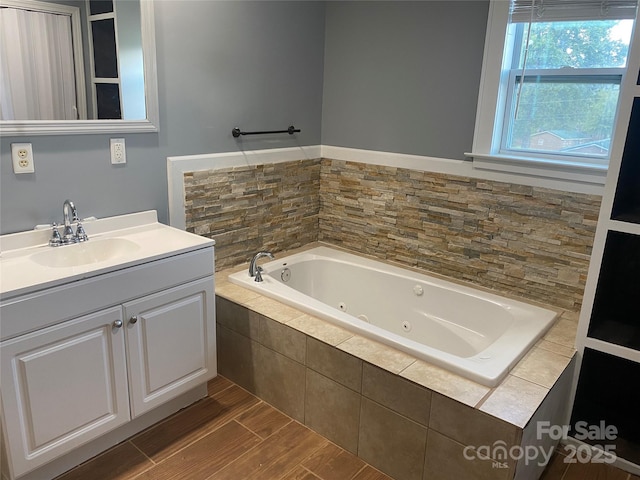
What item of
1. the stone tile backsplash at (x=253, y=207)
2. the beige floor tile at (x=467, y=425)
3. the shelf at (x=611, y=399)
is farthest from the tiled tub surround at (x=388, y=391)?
the stone tile backsplash at (x=253, y=207)

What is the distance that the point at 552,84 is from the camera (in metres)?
2.45

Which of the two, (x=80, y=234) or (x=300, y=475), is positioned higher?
(x=80, y=234)

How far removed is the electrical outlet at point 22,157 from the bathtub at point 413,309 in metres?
1.11

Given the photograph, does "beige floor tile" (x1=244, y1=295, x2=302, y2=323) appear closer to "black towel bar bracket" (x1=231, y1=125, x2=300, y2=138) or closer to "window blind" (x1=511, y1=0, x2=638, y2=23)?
"black towel bar bracket" (x1=231, y1=125, x2=300, y2=138)

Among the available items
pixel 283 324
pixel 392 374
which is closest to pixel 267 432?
pixel 283 324

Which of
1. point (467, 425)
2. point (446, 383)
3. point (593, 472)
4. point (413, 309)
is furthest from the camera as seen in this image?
point (413, 309)

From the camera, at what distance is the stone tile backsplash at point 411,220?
8.20ft

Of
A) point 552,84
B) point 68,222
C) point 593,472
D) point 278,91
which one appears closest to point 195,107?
point 278,91

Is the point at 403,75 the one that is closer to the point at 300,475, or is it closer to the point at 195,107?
the point at 195,107

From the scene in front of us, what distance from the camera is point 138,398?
2.06 metres

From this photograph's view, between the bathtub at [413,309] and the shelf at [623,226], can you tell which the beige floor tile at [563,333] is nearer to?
the bathtub at [413,309]

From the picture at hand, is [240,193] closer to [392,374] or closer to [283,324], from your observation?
[283,324]

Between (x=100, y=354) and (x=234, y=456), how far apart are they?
0.70 meters

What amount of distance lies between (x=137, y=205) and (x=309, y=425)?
1.33 metres
